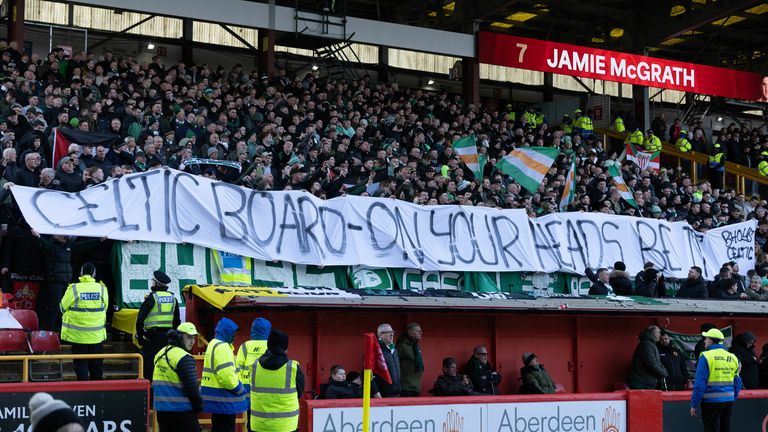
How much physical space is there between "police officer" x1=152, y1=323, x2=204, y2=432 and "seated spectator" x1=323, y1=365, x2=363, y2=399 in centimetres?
300

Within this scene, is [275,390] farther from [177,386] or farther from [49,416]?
[49,416]

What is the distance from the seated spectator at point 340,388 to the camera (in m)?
13.5

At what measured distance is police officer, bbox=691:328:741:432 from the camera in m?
13.6

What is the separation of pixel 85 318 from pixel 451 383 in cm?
505

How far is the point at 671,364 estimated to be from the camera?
1739 cm

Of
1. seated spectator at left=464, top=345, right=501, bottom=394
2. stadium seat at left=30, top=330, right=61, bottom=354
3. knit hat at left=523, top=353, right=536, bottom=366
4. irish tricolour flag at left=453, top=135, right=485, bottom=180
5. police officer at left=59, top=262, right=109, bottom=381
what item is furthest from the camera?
irish tricolour flag at left=453, top=135, right=485, bottom=180

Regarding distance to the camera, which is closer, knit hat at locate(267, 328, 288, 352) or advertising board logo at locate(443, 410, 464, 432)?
knit hat at locate(267, 328, 288, 352)

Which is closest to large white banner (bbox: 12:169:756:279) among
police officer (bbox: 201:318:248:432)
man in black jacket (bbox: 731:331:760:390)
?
man in black jacket (bbox: 731:331:760:390)

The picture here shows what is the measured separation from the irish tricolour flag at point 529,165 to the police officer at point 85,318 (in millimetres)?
11603

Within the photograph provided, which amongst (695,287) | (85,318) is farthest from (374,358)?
(695,287)

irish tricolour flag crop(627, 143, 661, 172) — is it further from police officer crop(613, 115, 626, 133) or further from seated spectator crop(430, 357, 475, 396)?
seated spectator crop(430, 357, 475, 396)

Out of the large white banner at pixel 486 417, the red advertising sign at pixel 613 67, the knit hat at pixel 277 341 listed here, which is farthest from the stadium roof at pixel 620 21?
the knit hat at pixel 277 341

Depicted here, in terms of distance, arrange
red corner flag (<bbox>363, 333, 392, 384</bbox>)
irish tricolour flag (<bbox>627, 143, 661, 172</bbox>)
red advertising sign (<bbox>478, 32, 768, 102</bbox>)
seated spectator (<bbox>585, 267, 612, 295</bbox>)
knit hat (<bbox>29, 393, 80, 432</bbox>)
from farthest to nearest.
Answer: red advertising sign (<bbox>478, 32, 768, 102</bbox>)
irish tricolour flag (<bbox>627, 143, 661, 172</bbox>)
seated spectator (<bbox>585, 267, 612, 295</bbox>)
red corner flag (<bbox>363, 333, 392, 384</bbox>)
knit hat (<bbox>29, 393, 80, 432</bbox>)

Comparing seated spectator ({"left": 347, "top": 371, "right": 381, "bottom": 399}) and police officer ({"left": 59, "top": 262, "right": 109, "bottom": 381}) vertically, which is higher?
police officer ({"left": 59, "top": 262, "right": 109, "bottom": 381})
